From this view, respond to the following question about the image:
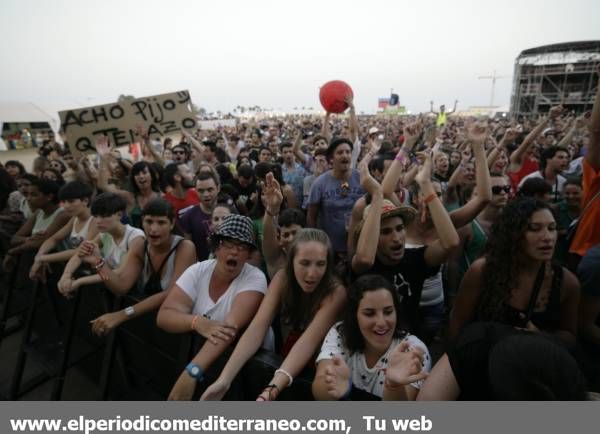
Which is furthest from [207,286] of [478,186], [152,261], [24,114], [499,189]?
[24,114]

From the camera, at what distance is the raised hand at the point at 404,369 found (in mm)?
1227

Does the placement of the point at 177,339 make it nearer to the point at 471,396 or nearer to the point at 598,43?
the point at 471,396

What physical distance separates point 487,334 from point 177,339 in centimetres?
167

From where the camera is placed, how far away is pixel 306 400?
155 centimetres

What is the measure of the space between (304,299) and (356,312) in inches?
14.0

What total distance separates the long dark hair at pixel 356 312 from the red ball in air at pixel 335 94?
3.91m

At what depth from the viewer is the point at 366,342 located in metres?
1.66

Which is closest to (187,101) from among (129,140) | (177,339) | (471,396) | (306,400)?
(129,140)

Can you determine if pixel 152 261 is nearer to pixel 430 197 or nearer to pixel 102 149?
pixel 430 197

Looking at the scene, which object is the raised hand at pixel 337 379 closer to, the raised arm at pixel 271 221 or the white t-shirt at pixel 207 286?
the white t-shirt at pixel 207 286

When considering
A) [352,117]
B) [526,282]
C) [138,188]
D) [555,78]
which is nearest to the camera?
[526,282]

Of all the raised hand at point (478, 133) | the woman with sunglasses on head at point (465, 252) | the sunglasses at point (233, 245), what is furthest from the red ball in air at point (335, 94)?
the sunglasses at point (233, 245)

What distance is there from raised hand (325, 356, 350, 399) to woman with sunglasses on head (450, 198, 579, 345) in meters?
0.98

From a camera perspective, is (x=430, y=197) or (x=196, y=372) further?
(x=430, y=197)
